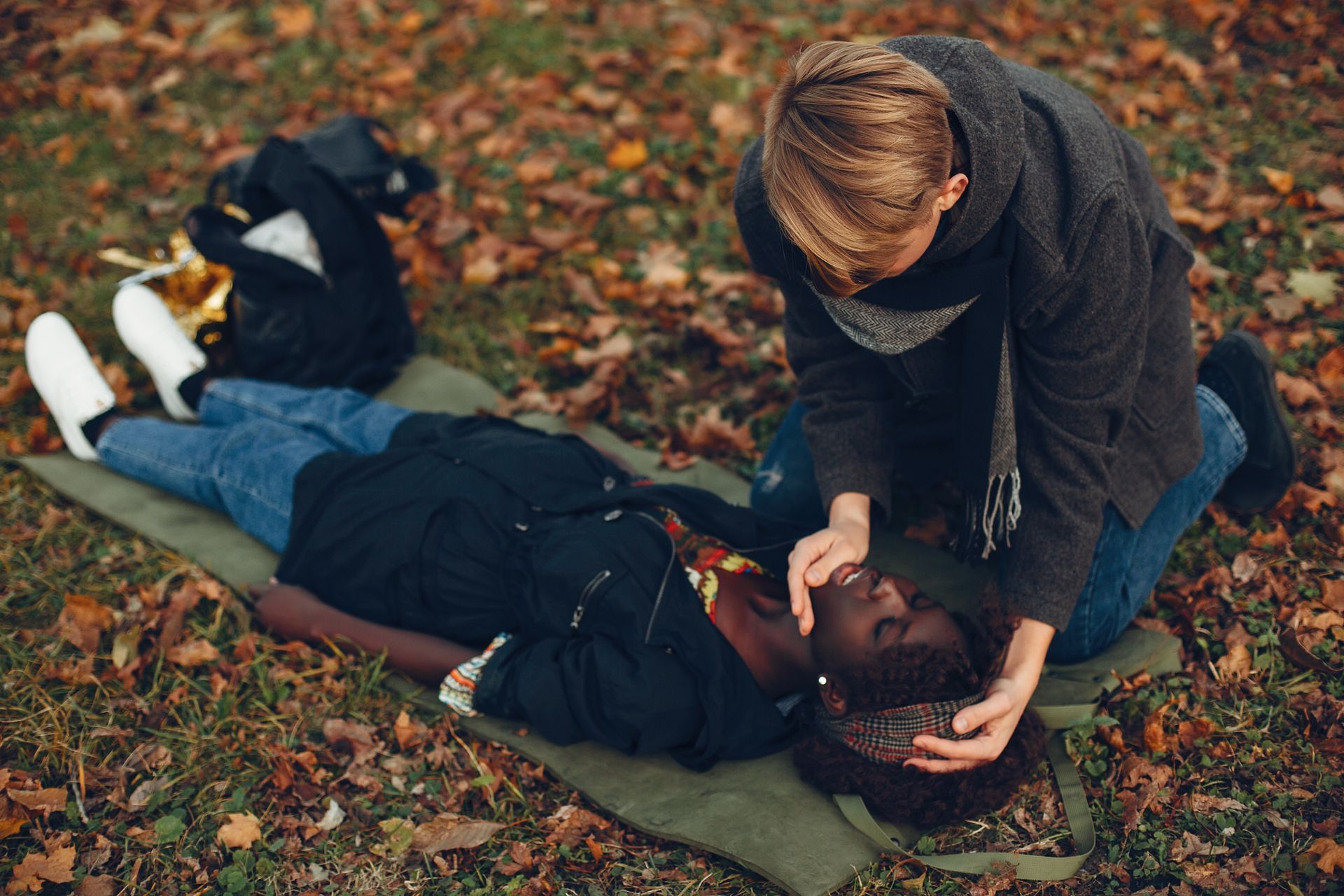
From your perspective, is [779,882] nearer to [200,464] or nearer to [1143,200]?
[1143,200]

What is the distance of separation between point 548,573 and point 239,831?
1.22 m

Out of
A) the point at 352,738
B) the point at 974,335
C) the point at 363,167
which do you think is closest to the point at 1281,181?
the point at 974,335

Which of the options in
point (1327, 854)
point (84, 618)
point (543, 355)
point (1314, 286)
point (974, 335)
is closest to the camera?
point (1327, 854)

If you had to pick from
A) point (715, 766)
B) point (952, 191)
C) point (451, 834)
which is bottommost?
point (715, 766)

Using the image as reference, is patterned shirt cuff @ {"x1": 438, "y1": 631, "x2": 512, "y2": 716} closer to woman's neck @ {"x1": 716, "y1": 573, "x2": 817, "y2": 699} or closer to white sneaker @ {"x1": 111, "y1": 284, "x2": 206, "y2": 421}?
woman's neck @ {"x1": 716, "y1": 573, "x2": 817, "y2": 699}

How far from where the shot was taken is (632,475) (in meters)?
3.65

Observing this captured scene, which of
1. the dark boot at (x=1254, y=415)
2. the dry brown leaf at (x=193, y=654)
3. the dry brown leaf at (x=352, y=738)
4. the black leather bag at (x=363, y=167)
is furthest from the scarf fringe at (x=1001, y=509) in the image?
the black leather bag at (x=363, y=167)

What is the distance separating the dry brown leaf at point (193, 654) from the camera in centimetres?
329

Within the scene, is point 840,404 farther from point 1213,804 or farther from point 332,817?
point 332,817

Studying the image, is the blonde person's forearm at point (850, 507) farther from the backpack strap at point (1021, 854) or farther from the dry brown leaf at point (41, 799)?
the dry brown leaf at point (41, 799)

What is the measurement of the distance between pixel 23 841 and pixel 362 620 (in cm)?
115

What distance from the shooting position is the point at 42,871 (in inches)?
104

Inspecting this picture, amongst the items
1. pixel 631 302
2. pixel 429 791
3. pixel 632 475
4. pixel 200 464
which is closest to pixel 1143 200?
pixel 632 475

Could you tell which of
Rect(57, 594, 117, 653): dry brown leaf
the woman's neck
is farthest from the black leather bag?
the woman's neck
